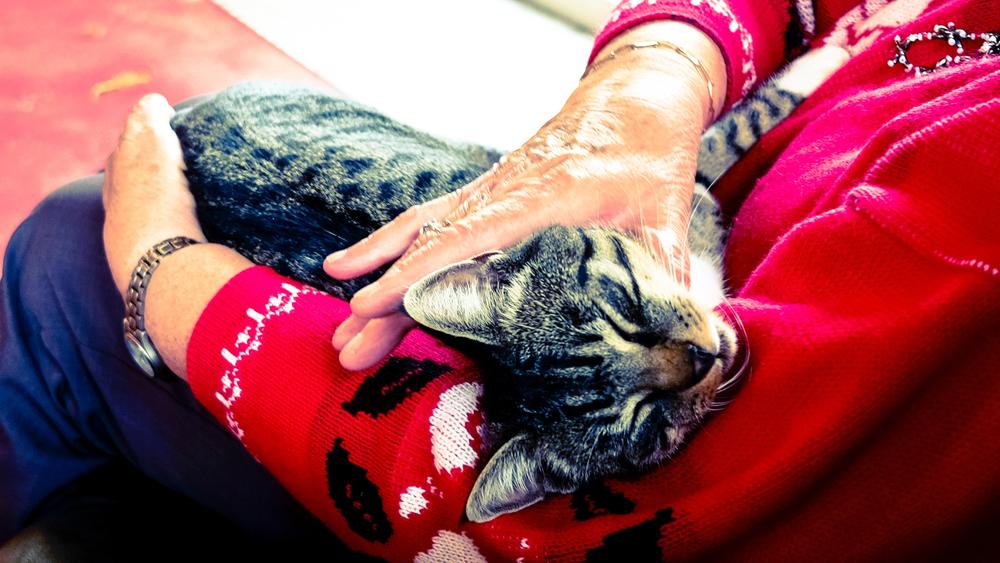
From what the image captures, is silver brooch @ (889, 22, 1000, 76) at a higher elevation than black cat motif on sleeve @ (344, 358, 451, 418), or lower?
higher

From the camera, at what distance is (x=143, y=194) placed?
105cm

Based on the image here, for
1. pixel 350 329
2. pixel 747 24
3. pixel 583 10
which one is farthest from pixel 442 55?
pixel 350 329

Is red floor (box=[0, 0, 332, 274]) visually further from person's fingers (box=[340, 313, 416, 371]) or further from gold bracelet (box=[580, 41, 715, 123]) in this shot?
person's fingers (box=[340, 313, 416, 371])

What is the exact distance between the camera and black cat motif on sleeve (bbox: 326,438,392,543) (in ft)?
2.13

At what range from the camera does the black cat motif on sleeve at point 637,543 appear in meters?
0.54

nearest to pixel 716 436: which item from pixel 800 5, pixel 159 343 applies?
pixel 159 343

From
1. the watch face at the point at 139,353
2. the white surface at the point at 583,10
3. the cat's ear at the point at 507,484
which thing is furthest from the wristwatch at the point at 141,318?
the white surface at the point at 583,10

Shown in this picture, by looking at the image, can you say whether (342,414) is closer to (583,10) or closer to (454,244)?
(454,244)

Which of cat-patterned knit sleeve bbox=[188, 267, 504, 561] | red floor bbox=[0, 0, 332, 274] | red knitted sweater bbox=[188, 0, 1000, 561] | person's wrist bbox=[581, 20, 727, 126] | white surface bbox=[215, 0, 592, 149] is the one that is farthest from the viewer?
white surface bbox=[215, 0, 592, 149]

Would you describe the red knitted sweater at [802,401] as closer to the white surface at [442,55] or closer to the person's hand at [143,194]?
the person's hand at [143,194]

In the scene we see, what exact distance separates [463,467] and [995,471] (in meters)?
0.44

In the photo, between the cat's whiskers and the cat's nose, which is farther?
the cat's nose

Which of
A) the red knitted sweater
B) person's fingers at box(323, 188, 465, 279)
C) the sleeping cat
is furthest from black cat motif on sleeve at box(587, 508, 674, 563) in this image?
person's fingers at box(323, 188, 465, 279)

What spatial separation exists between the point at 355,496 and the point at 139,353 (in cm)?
47
